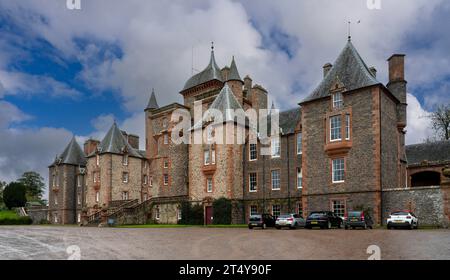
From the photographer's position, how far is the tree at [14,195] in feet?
233

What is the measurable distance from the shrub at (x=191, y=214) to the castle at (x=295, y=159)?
70 cm

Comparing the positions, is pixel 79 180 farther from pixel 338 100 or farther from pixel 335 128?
pixel 338 100

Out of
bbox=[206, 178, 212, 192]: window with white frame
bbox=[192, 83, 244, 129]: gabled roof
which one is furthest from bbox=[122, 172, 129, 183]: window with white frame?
bbox=[206, 178, 212, 192]: window with white frame

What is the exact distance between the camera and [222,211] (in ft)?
127

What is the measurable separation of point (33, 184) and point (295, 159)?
245ft

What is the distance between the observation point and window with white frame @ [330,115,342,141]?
32344mm

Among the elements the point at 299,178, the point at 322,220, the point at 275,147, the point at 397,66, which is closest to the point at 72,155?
the point at 275,147

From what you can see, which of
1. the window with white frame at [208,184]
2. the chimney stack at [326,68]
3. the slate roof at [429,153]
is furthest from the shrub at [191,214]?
the slate roof at [429,153]

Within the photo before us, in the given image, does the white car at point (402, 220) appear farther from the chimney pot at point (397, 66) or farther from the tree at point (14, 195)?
the tree at point (14, 195)

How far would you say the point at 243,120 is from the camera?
135 ft

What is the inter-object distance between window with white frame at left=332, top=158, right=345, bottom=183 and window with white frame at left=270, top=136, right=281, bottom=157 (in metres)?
7.22

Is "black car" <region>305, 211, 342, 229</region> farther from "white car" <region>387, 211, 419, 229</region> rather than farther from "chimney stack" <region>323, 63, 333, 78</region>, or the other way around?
"chimney stack" <region>323, 63, 333, 78</region>
